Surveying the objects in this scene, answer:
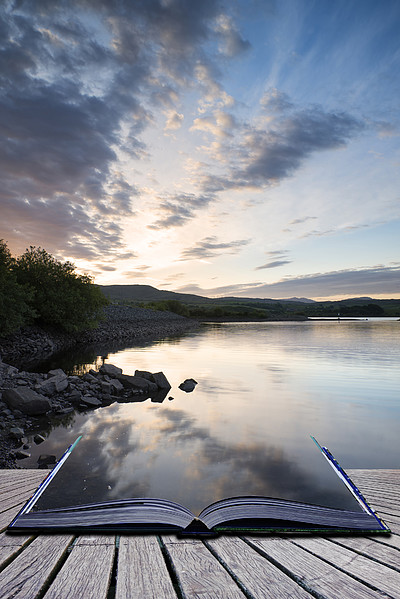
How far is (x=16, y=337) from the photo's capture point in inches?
1238

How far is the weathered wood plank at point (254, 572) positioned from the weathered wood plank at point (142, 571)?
54 cm

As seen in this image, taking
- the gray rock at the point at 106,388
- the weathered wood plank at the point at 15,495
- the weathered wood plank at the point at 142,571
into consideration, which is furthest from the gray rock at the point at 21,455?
the weathered wood plank at the point at 142,571

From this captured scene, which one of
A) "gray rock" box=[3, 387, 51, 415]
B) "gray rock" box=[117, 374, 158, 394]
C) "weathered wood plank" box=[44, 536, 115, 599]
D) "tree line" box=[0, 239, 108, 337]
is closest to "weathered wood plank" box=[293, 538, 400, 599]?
"weathered wood plank" box=[44, 536, 115, 599]

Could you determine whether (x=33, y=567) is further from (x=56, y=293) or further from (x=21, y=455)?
(x=56, y=293)

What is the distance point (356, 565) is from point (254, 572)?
0.89 meters

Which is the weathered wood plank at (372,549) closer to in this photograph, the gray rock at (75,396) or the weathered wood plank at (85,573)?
the weathered wood plank at (85,573)

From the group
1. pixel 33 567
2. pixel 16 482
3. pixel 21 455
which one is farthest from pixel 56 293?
pixel 33 567

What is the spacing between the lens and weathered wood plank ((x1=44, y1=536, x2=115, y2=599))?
2.44 meters

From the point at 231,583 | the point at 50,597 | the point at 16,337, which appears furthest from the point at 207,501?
the point at 16,337

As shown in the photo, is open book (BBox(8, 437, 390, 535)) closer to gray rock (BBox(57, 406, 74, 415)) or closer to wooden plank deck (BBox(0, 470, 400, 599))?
wooden plank deck (BBox(0, 470, 400, 599))

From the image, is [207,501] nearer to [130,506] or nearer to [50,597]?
[130,506]

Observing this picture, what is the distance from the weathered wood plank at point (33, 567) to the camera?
2.44m

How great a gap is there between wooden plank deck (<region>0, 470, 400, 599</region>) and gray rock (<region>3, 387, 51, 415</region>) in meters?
8.63

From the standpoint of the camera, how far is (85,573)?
8.77ft
